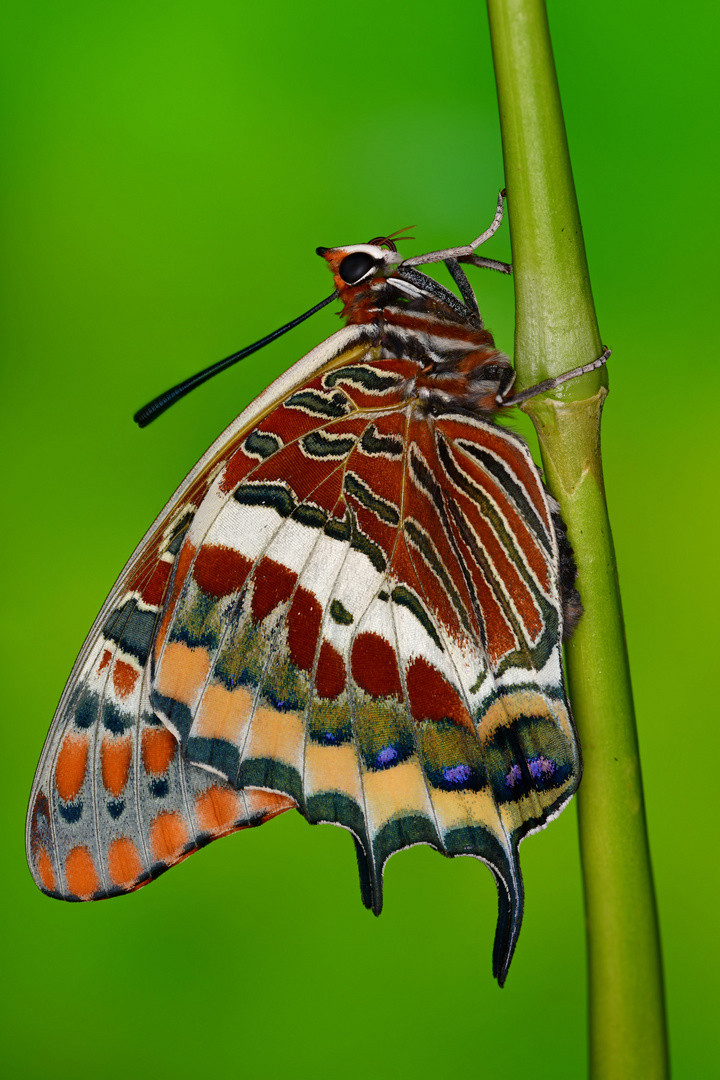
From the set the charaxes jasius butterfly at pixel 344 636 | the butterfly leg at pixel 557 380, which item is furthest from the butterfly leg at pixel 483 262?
the butterfly leg at pixel 557 380

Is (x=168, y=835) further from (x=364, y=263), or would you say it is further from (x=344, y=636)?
(x=364, y=263)

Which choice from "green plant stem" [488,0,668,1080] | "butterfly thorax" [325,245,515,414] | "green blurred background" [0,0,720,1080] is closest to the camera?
"green plant stem" [488,0,668,1080]

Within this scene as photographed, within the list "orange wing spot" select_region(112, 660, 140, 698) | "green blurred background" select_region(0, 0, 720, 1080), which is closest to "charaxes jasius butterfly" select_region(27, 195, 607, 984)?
"orange wing spot" select_region(112, 660, 140, 698)

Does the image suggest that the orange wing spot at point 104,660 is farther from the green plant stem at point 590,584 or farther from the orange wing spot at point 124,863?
the green plant stem at point 590,584

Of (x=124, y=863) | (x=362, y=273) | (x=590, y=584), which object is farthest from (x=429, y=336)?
(x=124, y=863)

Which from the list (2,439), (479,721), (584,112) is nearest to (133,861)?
(479,721)

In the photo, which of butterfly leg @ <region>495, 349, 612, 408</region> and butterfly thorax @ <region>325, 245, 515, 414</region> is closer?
butterfly leg @ <region>495, 349, 612, 408</region>

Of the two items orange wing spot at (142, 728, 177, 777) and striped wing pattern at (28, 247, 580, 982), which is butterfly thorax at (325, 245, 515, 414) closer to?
striped wing pattern at (28, 247, 580, 982)
